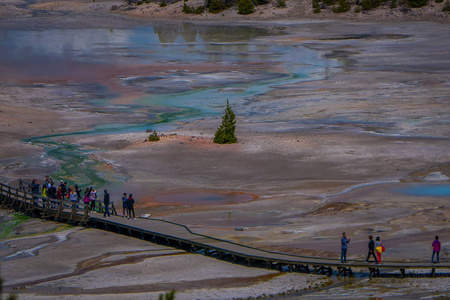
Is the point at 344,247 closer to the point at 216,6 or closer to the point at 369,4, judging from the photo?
Answer: the point at 369,4

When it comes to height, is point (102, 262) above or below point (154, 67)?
below

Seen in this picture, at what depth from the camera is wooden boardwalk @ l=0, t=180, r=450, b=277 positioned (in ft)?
61.4

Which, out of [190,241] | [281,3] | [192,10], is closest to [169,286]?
[190,241]

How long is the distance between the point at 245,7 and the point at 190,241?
77.1 m

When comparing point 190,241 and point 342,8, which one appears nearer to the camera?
point 190,241

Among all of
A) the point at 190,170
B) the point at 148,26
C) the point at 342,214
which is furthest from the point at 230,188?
the point at 148,26

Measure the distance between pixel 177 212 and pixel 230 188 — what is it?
3.68m

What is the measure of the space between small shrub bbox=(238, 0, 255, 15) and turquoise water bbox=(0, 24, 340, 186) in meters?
9.75

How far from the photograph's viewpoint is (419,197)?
26.1 m

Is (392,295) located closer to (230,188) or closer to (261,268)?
(261,268)

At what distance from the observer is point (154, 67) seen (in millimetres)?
57500

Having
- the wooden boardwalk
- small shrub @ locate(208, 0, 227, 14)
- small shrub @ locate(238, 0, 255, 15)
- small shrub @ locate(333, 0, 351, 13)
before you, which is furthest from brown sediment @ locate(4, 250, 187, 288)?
small shrub @ locate(208, 0, 227, 14)

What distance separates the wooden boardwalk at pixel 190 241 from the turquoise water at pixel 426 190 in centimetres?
804

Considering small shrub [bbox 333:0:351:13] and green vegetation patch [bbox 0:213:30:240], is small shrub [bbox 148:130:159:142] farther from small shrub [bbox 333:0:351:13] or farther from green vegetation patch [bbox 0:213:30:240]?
small shrub [bbox 333:0:351:13]
